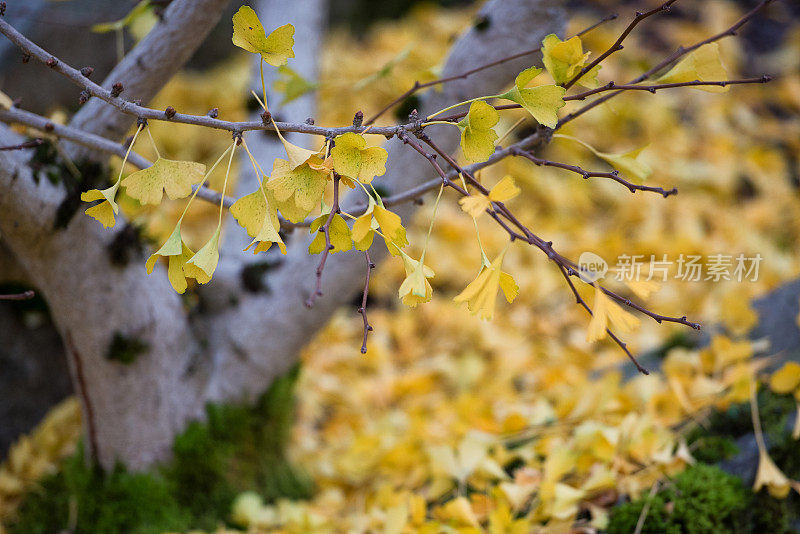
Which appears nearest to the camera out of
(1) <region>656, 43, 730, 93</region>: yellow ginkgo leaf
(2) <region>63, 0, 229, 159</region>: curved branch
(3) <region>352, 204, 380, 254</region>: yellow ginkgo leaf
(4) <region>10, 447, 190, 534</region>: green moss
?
(3) <region>352, 204, 380, 254</region>: yellow ginkgo leaf

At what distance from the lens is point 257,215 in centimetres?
60

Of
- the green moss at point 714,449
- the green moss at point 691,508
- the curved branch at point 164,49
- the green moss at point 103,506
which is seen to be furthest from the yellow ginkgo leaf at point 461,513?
the curved branch at point 164,49

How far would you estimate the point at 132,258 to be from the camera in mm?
1108

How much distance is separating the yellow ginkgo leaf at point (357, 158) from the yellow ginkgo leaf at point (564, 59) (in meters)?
0.22

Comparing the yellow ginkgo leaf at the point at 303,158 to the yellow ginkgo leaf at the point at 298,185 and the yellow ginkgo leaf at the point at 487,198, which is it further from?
the yellow ginkgo leaf at the point at 487,198

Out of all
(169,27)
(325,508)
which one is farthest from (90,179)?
(325,508)

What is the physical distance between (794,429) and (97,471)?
4.47 ft

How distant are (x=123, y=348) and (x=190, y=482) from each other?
35cm

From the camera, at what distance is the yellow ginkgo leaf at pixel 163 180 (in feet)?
1.97

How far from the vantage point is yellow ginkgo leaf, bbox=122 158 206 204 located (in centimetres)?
60

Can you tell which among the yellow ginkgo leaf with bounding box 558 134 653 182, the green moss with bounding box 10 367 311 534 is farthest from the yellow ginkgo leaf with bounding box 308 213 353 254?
the green moss with bounding box 10 367 311 534

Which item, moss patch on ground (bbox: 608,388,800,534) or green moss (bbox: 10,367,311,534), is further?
green moss (bbox: 10,367,311,534)

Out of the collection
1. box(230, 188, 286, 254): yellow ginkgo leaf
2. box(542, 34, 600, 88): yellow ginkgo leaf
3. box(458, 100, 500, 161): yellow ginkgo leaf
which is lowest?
box(230, 188, 286, 254): yellow ginkgo leaf

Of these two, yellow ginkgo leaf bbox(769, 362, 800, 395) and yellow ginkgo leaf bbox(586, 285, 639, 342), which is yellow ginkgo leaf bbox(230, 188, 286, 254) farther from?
yellow ginkgo leaf bbox(769, 362, 800, 395)
